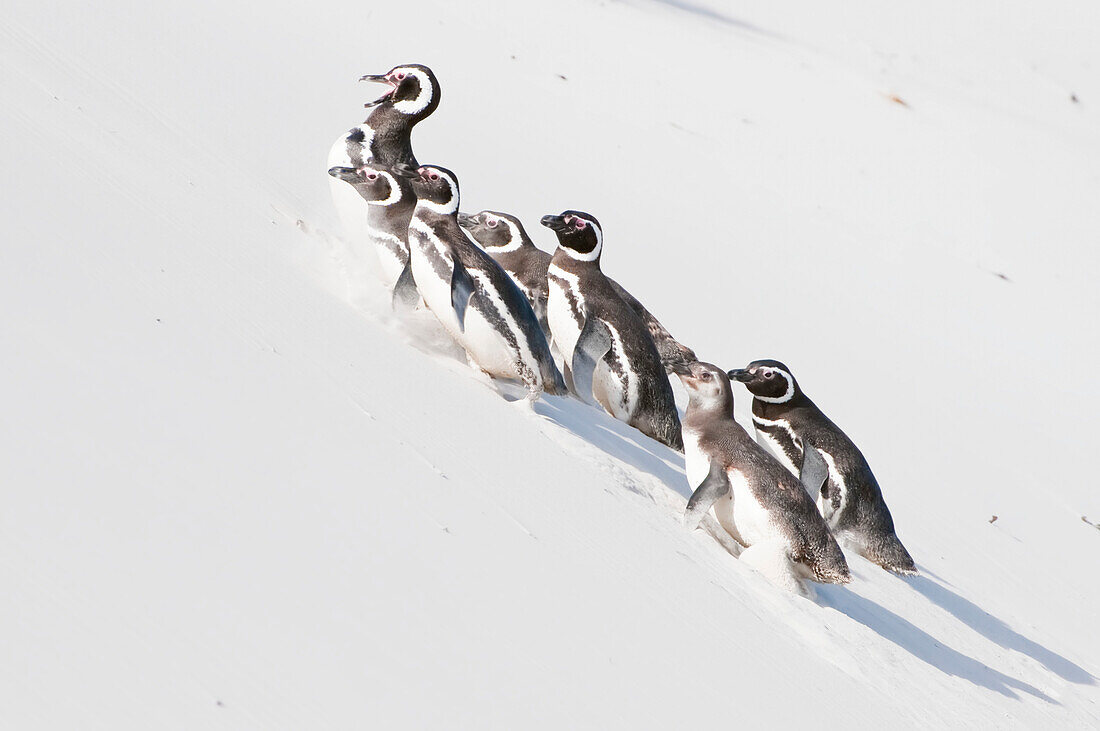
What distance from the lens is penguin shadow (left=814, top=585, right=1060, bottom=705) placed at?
3.75 meters

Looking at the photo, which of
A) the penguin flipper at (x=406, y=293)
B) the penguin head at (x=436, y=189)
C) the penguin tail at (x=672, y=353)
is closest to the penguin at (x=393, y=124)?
the penguin head at (x=436, y=189)

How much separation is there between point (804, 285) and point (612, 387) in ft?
11.3

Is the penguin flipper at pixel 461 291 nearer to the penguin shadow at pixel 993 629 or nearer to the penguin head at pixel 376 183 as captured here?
the penguin head at pixel 376 183

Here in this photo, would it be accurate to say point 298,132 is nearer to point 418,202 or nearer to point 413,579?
point 418,202

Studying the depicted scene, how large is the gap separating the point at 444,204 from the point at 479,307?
25.3 inches

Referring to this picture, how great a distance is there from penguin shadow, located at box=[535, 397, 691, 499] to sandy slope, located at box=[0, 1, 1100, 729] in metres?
0.04

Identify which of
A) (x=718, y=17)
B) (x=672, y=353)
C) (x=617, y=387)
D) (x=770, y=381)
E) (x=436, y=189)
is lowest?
(x=718, y=17)

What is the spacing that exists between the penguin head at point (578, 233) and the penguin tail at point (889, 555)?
1.63m

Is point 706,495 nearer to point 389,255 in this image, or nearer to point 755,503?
point 755,503

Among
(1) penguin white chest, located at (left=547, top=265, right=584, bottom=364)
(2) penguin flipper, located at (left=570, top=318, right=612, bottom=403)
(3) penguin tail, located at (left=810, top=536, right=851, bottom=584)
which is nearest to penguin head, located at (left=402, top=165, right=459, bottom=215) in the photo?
Result: (1) penguin white chest, located at (left=547, top=265, right=584, bottom=364)

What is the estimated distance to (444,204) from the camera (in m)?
4.82

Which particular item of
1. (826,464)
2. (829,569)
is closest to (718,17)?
(826,464)

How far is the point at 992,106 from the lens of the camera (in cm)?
1125

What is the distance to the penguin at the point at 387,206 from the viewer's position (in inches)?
196
